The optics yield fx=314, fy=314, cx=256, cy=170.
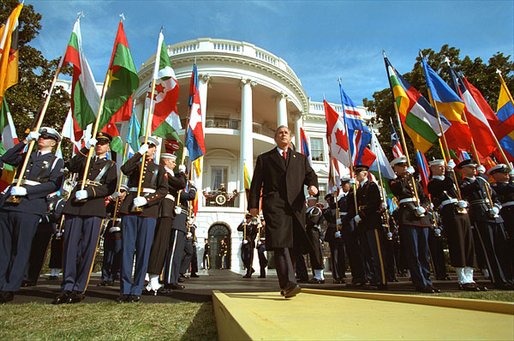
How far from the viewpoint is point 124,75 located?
18.1 feet

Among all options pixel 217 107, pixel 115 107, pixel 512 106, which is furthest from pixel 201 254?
pixel 512 106

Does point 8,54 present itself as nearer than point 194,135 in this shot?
Yes

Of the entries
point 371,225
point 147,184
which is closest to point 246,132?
point 371,225

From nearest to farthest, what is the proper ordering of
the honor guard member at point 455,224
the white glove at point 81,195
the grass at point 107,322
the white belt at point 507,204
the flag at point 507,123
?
the grass at point 107,322, the white glove at point 81,195, the honor guard member at point 455,224, the white belt at point 507,204, the flag at point 507,123

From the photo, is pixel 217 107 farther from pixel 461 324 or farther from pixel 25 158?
pixel 461 324

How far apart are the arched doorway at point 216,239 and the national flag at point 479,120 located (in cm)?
1517

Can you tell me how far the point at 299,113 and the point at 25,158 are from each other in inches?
945

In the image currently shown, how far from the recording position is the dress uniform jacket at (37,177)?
4.00 meters

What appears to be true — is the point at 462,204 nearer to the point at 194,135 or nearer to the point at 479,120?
the point at 479,120

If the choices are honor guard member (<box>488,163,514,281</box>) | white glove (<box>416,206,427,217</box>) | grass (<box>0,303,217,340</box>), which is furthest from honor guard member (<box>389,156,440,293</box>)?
grass (<box>0,303,217,340</box>)

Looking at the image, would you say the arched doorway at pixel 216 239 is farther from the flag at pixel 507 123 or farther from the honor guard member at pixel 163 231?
the flag at pixel 507 123

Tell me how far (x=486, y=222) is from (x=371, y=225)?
1.95 metres

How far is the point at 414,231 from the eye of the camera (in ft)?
16.8

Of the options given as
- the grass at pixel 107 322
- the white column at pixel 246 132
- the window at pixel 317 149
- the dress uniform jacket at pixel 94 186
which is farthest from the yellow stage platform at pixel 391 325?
the window at pixel 317 149
